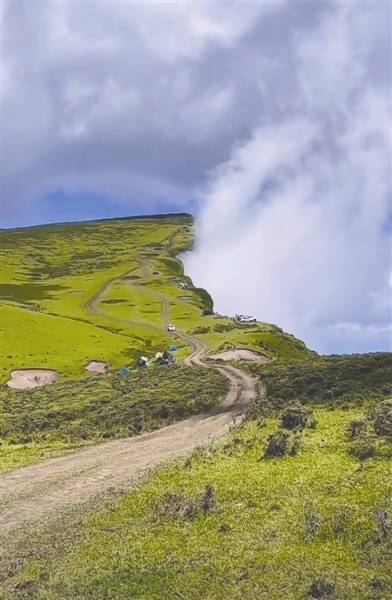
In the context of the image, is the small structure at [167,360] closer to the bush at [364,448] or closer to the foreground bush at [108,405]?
the foreground bush at [108,405]

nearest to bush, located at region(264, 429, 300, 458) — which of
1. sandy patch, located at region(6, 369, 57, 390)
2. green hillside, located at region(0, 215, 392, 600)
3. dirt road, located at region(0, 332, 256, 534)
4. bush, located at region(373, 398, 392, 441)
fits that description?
green hillside, located at region(0, 215, 392, 600)

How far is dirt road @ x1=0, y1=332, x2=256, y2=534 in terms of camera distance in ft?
104

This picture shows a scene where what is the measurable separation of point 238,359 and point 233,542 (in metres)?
81.9

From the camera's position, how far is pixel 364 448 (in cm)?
3122

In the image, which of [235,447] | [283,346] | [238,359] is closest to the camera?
[235,447]

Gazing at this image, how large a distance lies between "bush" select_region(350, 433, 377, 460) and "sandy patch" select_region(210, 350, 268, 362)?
2741 inches

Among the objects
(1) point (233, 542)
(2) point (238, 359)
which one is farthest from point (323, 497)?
(2) point (238, 359)

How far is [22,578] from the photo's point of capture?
21500 mm

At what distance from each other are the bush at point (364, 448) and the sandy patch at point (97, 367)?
259ft

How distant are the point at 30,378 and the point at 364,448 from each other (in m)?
79.5

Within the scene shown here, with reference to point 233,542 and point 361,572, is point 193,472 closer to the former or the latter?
point 233,542

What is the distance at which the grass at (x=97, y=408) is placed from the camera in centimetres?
5122

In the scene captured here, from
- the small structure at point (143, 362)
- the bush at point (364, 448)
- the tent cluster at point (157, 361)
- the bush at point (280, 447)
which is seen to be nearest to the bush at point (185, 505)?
the bush at point (280, 447)

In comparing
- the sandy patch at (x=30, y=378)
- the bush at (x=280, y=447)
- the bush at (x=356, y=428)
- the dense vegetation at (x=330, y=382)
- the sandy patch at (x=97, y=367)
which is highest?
the sandy patch at (x=97, y=367)
